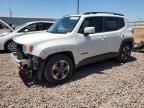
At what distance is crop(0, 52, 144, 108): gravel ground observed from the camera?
4.72 meters

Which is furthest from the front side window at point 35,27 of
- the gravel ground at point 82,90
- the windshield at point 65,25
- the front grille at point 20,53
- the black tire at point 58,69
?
the black tire at point 58,69

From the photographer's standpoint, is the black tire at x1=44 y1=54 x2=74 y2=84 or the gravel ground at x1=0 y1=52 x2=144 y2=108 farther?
the black tire at x1=44 y1=54 x2=74 y2=84

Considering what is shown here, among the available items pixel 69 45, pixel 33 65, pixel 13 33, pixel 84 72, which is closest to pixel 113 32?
pixel 84 72

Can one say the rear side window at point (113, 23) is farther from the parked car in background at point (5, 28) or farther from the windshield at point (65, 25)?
the parked car in background at point (5, 28)

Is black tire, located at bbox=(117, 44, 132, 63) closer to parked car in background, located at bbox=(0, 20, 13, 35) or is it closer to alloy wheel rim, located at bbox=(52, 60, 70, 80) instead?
alloy wheel rim, located at bbox=(52, 60, 70, 80)

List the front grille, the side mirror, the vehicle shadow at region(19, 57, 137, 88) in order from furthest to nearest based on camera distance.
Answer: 1. the side mirror
2. the front grille
3. the vehicle shadow at region(19, 57, 137, 88)

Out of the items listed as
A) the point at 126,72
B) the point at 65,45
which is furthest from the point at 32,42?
the point at 126,72

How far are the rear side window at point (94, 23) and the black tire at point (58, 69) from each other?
1046mm

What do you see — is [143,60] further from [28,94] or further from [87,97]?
[28,94]

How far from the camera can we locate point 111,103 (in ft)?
15.5

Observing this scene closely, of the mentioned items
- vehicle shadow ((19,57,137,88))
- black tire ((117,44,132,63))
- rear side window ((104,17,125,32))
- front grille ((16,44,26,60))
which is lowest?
vehicle shadow ((19,57,137,88))

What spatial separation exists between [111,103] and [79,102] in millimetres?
667

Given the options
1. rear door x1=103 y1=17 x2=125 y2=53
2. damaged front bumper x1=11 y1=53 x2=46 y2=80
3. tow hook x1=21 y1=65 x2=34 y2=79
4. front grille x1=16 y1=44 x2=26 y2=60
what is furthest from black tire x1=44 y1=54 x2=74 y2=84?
rear door x1=103 y1=17 x2=125 y2=53

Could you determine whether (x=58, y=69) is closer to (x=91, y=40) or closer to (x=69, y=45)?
(x=69, y=45)
